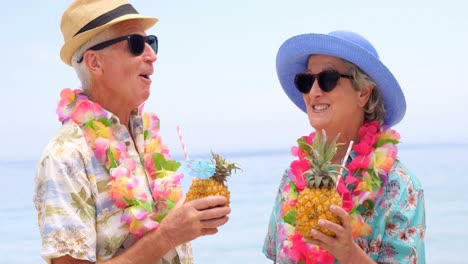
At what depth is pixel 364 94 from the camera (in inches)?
151

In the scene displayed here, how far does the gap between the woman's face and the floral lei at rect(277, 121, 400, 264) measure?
0.12m

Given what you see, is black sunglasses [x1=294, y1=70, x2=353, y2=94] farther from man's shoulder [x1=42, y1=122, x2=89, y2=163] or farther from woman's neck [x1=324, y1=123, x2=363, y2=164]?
man's shoulder [x1=42, y1=122, x2=89, y2=163]

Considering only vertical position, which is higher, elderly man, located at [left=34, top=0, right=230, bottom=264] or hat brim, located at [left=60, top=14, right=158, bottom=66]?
hat brim, located at [left=60, top=14, right=158, bottom=66]

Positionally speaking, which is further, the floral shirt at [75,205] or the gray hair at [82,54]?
the gray hair at [82,54]

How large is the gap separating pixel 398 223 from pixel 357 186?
334mm

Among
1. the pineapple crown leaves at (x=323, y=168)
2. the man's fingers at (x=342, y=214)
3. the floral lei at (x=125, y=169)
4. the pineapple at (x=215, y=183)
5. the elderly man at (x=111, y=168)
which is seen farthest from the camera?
the floral lei at (x=125, y=169)

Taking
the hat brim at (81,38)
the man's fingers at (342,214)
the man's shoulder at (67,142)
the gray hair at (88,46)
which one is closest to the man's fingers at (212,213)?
the man's fingers at (342,214)

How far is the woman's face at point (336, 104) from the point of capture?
3746 millimetres

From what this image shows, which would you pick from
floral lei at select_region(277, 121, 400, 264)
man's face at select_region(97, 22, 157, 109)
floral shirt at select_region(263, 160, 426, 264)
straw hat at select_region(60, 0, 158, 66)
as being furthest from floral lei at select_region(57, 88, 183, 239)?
floral shirt at select_region(263, 160, 426, 264)

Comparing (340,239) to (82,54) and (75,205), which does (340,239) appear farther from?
(82,54)

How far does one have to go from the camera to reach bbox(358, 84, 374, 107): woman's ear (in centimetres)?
380

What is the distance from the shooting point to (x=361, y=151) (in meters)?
3.79

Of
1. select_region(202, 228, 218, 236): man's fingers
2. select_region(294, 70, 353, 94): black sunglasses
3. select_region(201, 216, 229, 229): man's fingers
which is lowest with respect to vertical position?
select_region(202, 228, 218, 236): man's fingers

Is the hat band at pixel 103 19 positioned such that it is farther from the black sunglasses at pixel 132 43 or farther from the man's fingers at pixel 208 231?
the man's fingers at pixel 208 231
